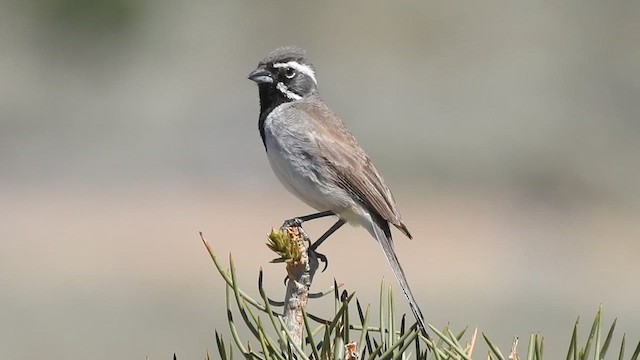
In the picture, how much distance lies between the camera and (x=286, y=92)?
5.86 meters

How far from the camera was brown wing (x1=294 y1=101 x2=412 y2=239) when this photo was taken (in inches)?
213

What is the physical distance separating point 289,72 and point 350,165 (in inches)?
22.8

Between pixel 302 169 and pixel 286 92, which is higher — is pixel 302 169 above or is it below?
below

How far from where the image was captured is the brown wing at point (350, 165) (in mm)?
5398

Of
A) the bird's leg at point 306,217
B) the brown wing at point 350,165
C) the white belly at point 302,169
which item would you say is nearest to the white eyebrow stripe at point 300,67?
the brown wing at point 350,165

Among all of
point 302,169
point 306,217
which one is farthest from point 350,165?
point 306,217

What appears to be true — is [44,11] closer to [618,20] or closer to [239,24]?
[239,24]

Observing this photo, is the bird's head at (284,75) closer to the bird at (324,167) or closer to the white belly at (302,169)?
the bird at (324,167)

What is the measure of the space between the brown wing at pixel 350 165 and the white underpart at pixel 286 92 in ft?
0.36

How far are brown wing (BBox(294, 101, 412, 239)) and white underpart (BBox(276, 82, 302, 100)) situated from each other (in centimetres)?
11

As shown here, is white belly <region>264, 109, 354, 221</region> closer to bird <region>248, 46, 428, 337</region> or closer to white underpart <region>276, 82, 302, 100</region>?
bird <region>248, 46, 428, 337</region>

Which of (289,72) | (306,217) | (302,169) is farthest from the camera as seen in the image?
(289,72)

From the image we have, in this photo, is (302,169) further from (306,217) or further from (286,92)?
(286,92)

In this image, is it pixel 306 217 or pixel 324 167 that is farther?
pixel 324 167
